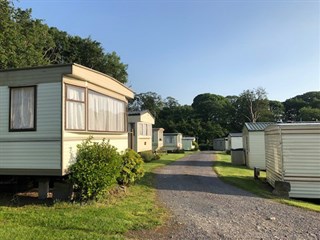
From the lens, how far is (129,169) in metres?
10.7

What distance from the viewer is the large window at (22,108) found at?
839 centimetres

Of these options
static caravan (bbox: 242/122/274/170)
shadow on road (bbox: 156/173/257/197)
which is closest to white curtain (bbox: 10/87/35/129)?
shadow on road (bbox: 156/173/257/197)

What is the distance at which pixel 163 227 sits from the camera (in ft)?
21.1

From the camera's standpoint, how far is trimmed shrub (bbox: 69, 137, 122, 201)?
7953mm

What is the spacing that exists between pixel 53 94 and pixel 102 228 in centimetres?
407

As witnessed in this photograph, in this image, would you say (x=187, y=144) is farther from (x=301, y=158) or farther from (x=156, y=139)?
(x=301, y=158)

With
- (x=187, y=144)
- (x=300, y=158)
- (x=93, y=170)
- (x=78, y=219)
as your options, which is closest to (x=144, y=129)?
(x=300, y=158)

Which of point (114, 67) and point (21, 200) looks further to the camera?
point (114, 67)

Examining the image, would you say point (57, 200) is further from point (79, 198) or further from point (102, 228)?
point (102, 228)

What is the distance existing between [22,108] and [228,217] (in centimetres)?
645

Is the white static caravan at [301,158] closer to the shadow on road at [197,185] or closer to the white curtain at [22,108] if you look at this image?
the shadow on road at [197,185]

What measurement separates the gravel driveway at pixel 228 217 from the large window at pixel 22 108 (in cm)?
461

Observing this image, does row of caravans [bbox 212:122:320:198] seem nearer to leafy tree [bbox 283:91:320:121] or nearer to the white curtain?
the white curtain

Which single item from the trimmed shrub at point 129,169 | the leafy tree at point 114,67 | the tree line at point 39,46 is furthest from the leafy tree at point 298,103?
the trimmed shrub at point 129,169
